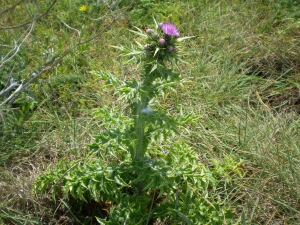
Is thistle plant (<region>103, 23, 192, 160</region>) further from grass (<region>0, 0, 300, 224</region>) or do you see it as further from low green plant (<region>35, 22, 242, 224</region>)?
grass (<region>0, 0, 300, 224</region>)

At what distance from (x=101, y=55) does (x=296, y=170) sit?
2.17 metres

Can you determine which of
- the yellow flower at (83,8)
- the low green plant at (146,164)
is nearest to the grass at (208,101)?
the yellow flower at (83,8)

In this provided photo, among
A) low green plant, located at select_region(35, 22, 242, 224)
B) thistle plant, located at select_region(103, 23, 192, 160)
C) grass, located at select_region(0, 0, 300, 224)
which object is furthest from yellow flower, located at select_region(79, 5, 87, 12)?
thistle plant, located at select_region(103, 23, 192, 160)

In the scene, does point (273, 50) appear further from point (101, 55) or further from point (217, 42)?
point (101, 55)

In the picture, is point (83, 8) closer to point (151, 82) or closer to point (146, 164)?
point (151, 82)

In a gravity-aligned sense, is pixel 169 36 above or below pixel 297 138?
above

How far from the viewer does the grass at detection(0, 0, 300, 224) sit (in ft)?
8.87

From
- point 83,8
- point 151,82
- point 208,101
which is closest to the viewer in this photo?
point 151,82

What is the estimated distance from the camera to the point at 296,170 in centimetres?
272

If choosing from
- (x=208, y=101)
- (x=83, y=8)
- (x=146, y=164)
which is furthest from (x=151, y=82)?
(x=83, y=8)

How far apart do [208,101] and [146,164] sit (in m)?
1.36

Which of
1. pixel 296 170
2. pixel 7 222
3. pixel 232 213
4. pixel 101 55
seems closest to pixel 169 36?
pixel 232 213

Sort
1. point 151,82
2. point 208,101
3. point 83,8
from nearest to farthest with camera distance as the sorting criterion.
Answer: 1. point 151,82
2. point 208,101
3. point 83,8

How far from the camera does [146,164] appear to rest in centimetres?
234
